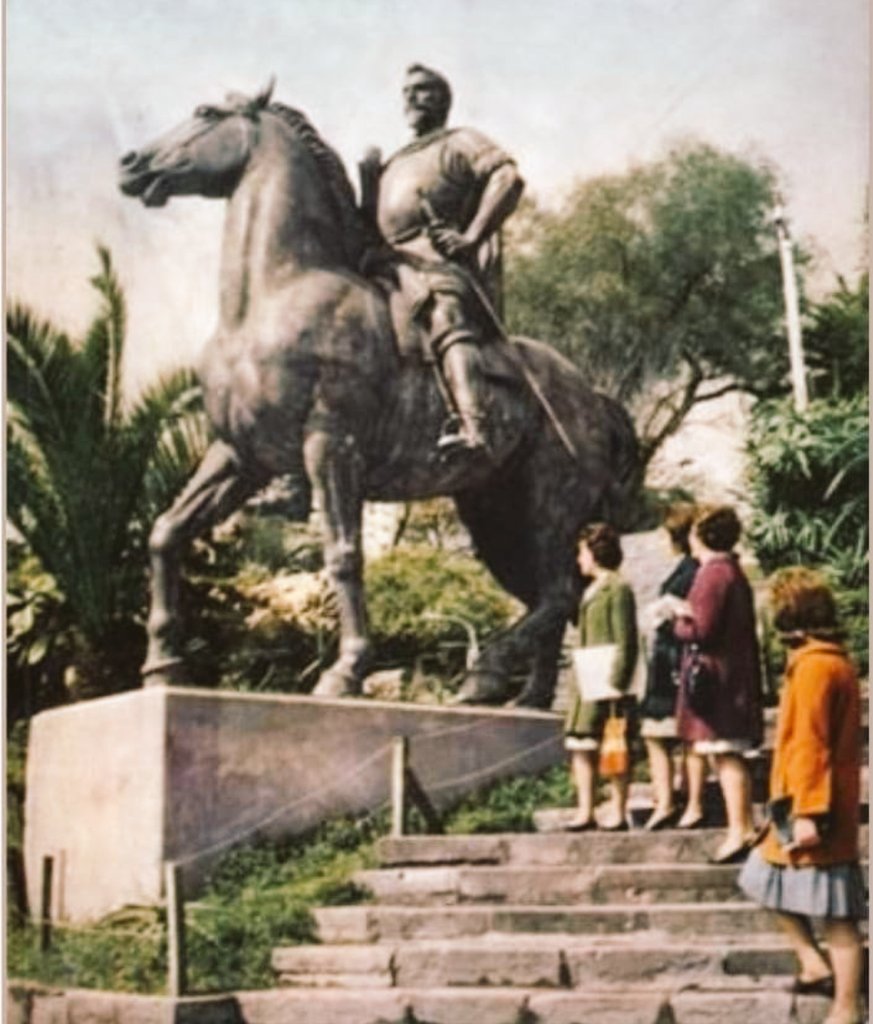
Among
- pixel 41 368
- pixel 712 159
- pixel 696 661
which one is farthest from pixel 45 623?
pixel 712 159

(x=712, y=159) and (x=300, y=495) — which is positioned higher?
(x=712, y=159)

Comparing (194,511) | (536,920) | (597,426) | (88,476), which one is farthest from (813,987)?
(88,476)

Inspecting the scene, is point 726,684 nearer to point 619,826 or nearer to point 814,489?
point 619,826

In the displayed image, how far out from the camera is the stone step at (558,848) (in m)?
8.10

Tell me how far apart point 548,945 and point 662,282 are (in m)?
2.50

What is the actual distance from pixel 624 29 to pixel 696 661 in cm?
228

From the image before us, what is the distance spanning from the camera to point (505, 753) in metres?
8.77

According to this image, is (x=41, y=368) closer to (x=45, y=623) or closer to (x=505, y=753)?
(x=45, y=623)

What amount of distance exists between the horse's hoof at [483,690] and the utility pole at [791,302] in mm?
1448

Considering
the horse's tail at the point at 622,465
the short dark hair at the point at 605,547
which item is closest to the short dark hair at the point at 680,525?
the short dark hair at the point at 605,547

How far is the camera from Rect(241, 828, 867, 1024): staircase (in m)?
7.69

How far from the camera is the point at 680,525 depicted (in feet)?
27.9

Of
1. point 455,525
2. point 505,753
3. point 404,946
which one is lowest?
point 404,946

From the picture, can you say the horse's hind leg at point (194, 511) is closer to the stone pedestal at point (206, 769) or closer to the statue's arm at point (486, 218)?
the stone pedestal at point (206, 769)
